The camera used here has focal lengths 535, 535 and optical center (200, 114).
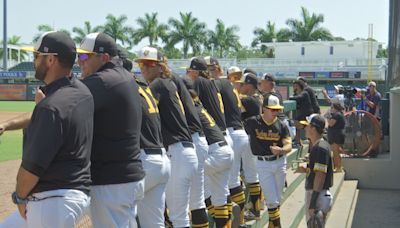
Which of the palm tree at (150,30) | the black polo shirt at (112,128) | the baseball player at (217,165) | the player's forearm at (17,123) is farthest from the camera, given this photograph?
the palm tree at (150,30)

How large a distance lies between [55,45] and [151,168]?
4.29ft

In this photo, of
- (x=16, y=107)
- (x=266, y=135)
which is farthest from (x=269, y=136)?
(x=16, y=107)

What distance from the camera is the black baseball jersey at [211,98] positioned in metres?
5.85

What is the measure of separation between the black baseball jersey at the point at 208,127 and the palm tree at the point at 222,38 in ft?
208

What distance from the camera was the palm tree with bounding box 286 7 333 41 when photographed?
6804cm

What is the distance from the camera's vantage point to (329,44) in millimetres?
61875

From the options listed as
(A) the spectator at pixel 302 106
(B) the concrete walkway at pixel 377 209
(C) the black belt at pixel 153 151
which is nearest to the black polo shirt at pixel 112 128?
(C) the black belt at pixel 153 151

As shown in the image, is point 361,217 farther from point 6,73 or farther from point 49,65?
point 6,73

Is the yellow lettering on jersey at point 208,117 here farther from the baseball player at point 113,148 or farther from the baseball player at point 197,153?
the baseball player at point 113,148

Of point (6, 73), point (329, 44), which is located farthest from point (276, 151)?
point (329, 44)

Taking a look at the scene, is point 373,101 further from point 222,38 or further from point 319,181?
point 222,38

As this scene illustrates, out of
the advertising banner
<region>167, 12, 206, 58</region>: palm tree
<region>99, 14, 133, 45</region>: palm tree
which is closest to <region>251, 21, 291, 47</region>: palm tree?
<region>167, 12, 206, 58</region>: palm tree

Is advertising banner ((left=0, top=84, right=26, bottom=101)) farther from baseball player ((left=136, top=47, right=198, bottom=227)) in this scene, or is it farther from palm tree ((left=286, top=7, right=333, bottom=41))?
baseball player ((left=136, top=47, right=198, bottom=227))

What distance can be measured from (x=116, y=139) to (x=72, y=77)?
54cm
